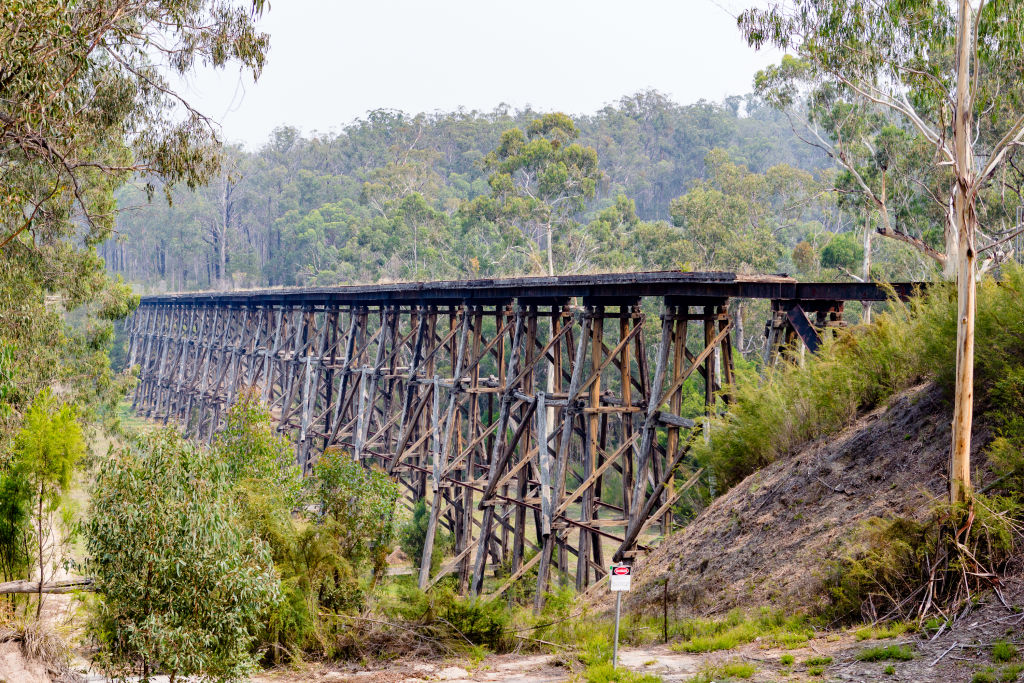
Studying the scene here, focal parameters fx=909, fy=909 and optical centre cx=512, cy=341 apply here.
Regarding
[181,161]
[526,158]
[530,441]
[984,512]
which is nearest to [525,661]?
[984,512]

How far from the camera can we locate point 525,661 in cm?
850

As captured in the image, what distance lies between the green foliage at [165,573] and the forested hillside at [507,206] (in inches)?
869

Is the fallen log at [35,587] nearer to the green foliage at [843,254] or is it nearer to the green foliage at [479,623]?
the green foliage at [479,623]

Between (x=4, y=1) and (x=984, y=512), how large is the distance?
978cm

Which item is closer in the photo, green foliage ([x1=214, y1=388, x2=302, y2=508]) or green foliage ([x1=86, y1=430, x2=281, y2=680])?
green foliage ([x1=86, y1=430, x2=281, y2=680])

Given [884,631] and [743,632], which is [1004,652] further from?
[743,632]

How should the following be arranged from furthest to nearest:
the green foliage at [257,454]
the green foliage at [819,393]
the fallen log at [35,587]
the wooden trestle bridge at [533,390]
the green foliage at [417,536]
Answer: the green foliage at [417,536] → the wooden trestle bridge at [533,390] → the green foliage at [257,454] → the green foliage at [819,393] → the fallen log at [35,587]

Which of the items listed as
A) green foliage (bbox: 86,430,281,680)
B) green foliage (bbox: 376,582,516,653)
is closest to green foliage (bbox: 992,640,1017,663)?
green foliage (bbox: 376,582,516,653)

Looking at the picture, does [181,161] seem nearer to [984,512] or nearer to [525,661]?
[525,661]

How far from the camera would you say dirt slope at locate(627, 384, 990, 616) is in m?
8.23

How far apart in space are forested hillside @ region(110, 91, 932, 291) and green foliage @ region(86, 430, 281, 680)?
22.1 m

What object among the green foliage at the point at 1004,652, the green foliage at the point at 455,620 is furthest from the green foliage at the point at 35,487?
the green foliage at the point at 1004,652

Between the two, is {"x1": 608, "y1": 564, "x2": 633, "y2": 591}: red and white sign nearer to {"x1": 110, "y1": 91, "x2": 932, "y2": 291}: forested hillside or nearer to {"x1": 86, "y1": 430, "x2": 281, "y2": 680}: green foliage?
{"x1": 86, "y1": 430, "x2": 281, "y2": 680}: green foliage

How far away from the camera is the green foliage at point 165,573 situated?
683 centimetres
